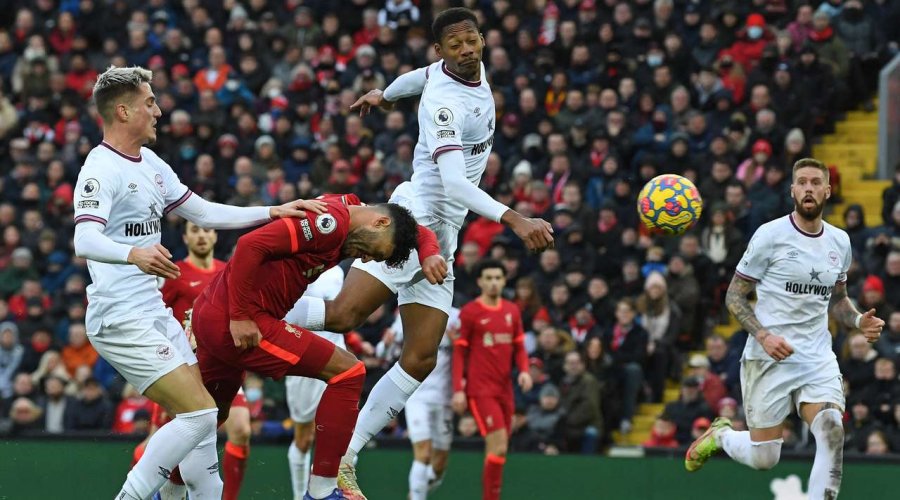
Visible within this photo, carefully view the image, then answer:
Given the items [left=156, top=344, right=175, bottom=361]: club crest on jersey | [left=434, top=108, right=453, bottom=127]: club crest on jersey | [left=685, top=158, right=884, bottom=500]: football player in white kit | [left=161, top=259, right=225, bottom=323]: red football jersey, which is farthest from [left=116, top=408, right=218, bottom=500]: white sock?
[left=685, top=158, right=884, bottom=500]: football player in white kit

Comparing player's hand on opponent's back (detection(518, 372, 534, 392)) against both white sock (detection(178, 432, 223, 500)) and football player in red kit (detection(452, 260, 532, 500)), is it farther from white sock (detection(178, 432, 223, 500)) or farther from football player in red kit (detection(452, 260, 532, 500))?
white sock (detection(178, 432, 223, 500))

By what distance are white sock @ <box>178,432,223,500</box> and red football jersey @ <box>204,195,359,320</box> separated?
2.79ft

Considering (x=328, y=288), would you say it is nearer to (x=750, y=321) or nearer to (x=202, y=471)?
(x=750, y=321)

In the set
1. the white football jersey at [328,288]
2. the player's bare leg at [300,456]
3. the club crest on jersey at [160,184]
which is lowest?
the player's bare leg at [300,456]

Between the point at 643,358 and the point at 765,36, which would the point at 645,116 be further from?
the point at 643,358

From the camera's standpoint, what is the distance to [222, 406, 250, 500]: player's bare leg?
1187cm

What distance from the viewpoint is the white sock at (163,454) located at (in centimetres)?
862

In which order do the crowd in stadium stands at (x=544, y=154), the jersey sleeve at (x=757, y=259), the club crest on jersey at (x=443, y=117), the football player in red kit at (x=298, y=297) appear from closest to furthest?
the football player in red kit at (x=298, y=297), the club crest on jersey at (x=443, y=117), the jersey sleeve at (x=757, y=259), the crowd in stadium stands at (x=544, y=154)

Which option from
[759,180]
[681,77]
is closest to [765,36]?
[681,77]

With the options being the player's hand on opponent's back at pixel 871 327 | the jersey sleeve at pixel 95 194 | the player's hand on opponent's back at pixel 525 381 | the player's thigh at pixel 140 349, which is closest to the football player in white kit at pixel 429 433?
the player's hand on opponent's back at pixel 525 381

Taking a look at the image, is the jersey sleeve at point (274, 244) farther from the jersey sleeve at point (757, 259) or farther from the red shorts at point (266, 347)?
the jersey sleeve at point (757, 259)

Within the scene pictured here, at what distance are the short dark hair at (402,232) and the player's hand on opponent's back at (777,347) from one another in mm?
2764

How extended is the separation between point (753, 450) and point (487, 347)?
3.96m

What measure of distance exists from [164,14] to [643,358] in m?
10.3
